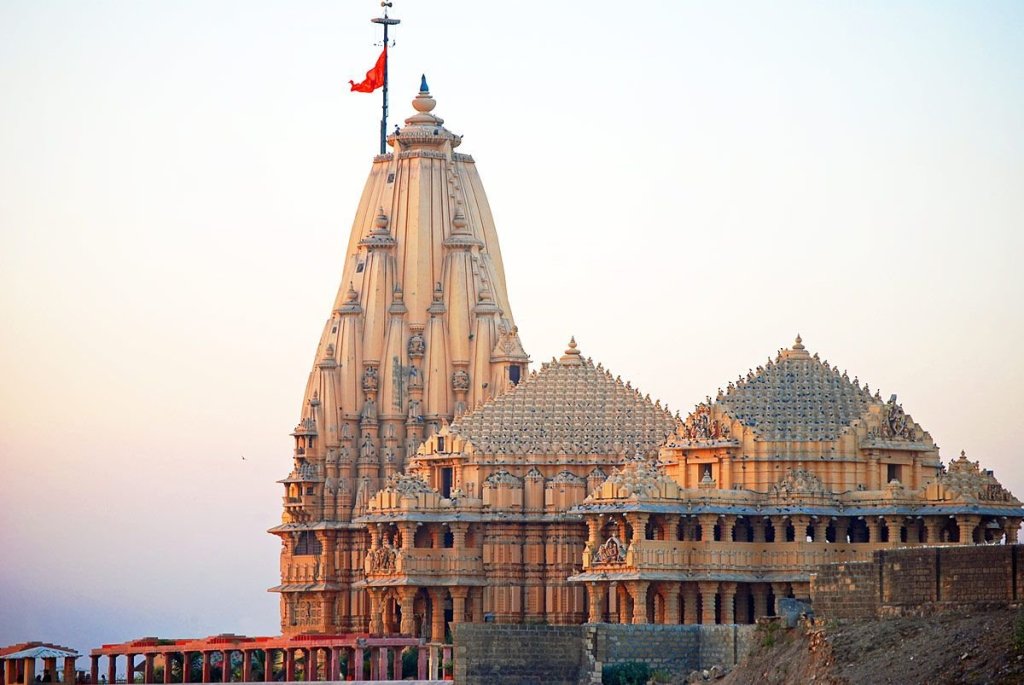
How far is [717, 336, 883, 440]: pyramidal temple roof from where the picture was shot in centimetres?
10944

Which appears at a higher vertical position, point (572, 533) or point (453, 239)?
point (453, 239)

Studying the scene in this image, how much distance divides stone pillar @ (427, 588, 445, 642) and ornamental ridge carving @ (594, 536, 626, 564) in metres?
10.8

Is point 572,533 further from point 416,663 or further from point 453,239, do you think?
point 453,239

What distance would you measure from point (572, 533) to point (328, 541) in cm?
1410

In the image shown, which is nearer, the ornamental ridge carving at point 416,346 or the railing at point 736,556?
the railing at point 736,556

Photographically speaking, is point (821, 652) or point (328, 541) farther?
point (328, 541)

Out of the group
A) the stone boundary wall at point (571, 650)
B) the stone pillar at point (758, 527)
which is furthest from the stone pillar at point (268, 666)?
the stone pillar at point (758, 527)

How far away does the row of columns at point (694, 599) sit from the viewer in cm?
10775

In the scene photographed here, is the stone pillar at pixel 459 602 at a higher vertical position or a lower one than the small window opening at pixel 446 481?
lower

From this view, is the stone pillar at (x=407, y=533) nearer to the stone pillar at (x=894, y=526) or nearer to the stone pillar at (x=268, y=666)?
the stone pillar at (x=268, y=666)

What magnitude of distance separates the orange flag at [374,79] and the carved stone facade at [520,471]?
9.95ft

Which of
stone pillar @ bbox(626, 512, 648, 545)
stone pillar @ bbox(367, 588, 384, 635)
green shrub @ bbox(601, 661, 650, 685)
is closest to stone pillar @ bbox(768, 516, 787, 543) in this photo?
stone pillar @ bbox(626, 512, 648, 545)

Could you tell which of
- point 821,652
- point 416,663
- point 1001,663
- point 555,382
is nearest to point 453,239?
point 555,382

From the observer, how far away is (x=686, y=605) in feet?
356
